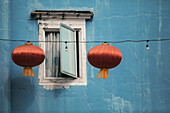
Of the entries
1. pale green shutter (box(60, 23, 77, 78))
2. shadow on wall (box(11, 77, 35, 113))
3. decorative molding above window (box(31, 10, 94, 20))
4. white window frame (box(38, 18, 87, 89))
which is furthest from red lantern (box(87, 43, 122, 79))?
shadow on wall (box(11, 77, 35, 113))

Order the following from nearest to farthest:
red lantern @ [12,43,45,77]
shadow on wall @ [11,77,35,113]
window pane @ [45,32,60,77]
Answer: red lantern @ [12,43,45,77], shadow on wall @ [11,77,35,113], window pane @ [45,32,60,77]

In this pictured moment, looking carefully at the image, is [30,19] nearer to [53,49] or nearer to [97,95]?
[53,49]

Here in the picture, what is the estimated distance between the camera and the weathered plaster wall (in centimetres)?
887

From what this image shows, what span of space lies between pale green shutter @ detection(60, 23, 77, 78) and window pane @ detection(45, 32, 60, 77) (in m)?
0.44

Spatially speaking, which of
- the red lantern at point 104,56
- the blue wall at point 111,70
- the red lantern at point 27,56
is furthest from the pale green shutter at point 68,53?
the red lantern at point 104,56

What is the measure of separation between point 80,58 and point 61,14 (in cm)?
124

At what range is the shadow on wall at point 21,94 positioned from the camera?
29.7 feet

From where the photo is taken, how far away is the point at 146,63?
30.9ft

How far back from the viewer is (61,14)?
9.38 m

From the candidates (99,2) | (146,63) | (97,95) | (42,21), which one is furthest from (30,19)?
(146,63)

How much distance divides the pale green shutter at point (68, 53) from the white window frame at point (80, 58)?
18 centimetres

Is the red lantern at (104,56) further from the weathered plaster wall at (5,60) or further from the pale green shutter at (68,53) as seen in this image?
the weathered plaster wall at (5,60)

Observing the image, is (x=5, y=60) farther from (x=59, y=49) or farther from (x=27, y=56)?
(x=59, y=49)

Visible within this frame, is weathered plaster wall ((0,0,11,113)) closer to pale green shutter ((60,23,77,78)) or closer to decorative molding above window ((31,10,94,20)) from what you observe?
decorative molding above window ((31,10,94,20))
